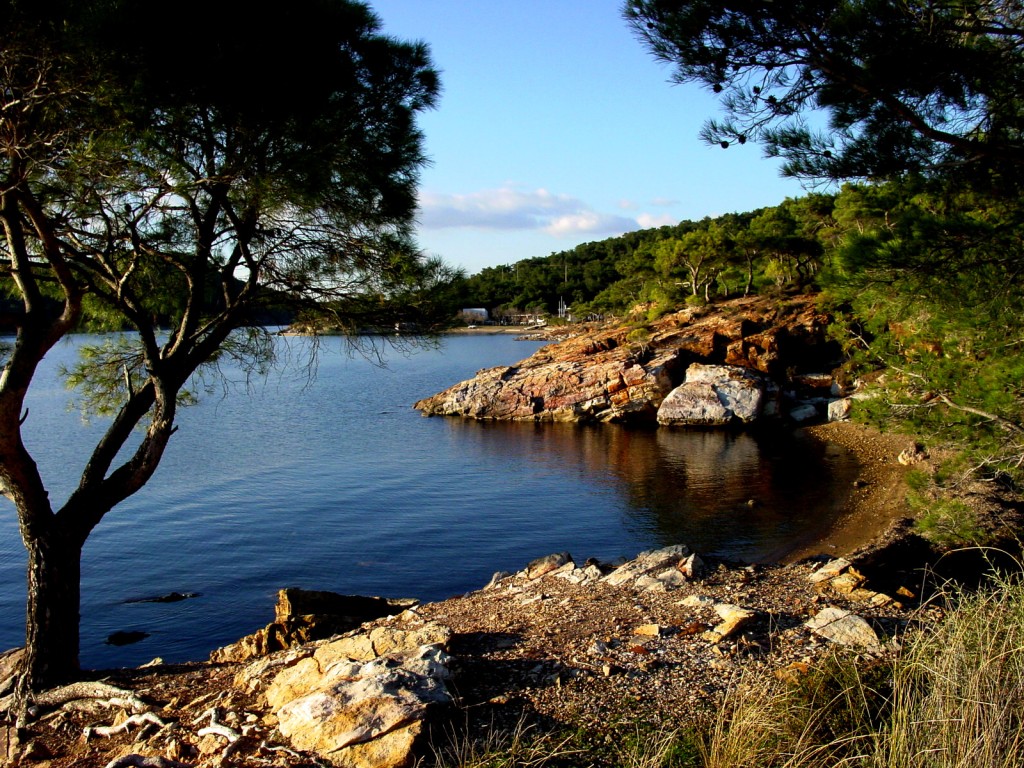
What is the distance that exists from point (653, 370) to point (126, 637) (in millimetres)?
27012

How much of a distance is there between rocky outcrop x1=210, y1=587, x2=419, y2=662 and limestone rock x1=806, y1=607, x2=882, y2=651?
563 cm

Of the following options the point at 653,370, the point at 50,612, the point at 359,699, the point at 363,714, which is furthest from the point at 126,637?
the point at 653,370

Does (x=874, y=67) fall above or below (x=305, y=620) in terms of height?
above

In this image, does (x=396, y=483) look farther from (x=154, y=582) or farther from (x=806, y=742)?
(x=806, y=742)

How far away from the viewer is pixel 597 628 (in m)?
8.27

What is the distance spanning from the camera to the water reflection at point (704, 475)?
18625 millimetres

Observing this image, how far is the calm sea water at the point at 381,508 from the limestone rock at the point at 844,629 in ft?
16.5

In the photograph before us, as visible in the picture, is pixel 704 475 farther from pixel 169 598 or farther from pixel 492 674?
pixel 492 674

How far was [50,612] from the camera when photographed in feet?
26.5

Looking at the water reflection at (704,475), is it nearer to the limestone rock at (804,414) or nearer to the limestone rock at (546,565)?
the limestone rock at (804,414)

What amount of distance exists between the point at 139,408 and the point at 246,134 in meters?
3.15

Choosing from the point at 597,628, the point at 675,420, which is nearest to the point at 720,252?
the point at 675,420

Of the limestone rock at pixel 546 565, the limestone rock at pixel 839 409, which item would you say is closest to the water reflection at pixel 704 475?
the limestone rock at pixel 839 409

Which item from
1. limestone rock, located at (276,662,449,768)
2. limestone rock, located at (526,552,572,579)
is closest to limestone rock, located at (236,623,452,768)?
limestone rock, located at (276,662,449,768)
